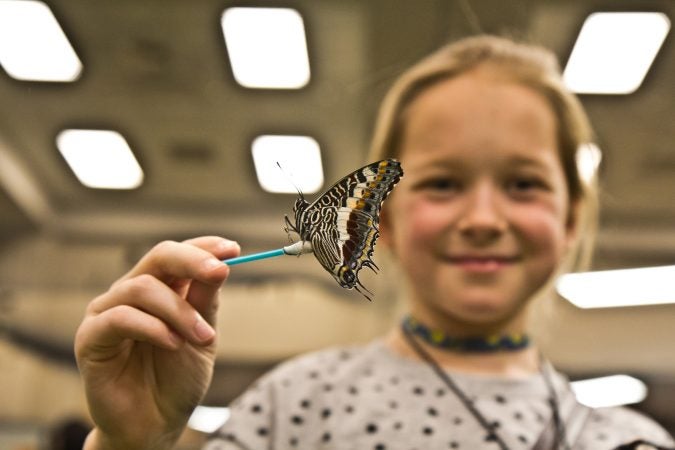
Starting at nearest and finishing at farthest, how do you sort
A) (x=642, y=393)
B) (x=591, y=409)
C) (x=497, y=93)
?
(x=497, y=93), (x=591, y=409), (x=642, y=393)

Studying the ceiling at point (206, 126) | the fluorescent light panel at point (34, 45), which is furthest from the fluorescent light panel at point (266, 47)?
the fluorescent light panel at point (34, 45)

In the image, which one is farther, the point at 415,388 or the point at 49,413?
the point at 49,413

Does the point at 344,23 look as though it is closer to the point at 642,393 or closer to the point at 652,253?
the point at 652,253

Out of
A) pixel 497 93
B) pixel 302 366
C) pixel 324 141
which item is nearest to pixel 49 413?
pixel 302 366

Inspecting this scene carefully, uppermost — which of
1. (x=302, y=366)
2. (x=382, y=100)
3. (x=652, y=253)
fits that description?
(x=382, y=100)

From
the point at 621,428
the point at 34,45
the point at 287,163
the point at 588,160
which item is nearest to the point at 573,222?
the point at 588,160

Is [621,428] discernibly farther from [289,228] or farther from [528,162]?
[289,228]

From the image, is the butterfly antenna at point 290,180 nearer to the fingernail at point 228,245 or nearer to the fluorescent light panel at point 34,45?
the fingernail at point 228,245

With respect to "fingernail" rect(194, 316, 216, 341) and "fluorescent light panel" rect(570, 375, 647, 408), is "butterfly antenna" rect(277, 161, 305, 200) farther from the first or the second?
"fluorescent light panel" rect(570, 375, 647, 408)
